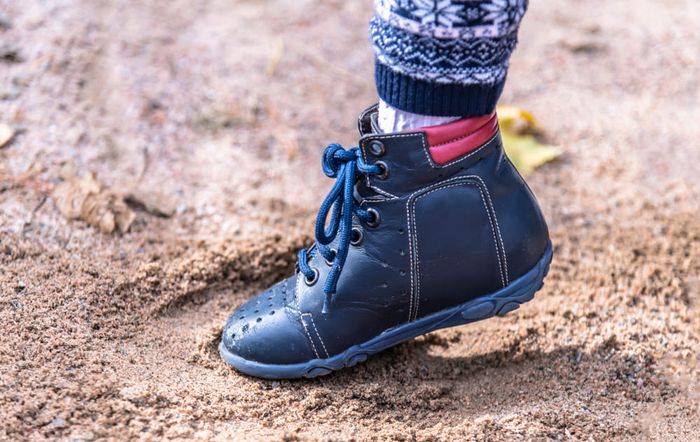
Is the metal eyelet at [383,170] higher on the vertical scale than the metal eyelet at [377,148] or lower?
lower

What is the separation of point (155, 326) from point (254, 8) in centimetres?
173

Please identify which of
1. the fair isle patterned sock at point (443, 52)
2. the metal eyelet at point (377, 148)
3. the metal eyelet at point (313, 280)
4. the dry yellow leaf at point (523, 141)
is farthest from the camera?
the dry yellow leaf at point (523, 141)

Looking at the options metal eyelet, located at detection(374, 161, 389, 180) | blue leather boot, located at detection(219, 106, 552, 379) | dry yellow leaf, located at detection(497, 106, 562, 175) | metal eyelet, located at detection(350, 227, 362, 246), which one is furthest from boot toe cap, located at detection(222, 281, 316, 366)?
dry yellow leaf, located at detection(497, 106, 562, 175)

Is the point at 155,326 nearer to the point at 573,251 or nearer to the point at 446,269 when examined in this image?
the point at 446,269

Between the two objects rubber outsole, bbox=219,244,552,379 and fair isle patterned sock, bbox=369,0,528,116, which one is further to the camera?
rubber outsole, bbox=219,244,552,379

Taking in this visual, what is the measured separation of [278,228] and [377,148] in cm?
65

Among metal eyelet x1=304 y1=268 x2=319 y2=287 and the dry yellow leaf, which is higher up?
metal eyelet x1=304 y1=268 x2=319 y2=287

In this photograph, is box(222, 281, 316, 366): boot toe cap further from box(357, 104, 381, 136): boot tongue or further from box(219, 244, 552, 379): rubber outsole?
box(357, 104, 381, 136): boot tongue

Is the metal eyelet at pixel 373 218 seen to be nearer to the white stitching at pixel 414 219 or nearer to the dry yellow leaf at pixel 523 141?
the white stitching at pixel 414 219

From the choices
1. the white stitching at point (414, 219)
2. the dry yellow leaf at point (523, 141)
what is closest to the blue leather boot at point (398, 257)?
the white stitching at point (414, 219)

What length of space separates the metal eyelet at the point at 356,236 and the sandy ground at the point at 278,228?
0.28 metres

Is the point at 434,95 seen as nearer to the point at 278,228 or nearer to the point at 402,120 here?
the point at 402,120

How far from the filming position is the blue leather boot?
1.44 meters

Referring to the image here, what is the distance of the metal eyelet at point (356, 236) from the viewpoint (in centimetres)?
149
